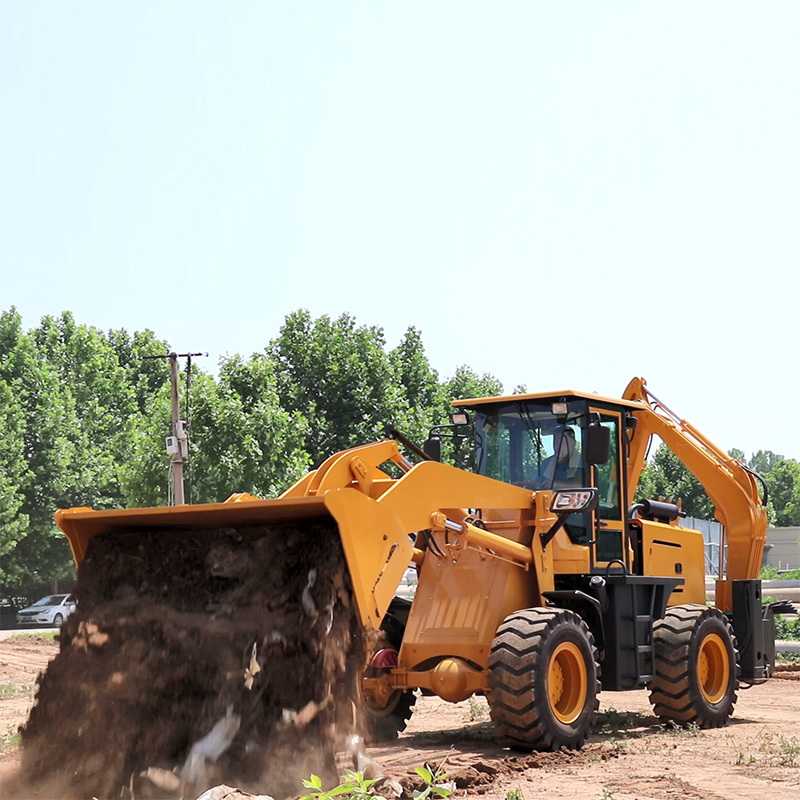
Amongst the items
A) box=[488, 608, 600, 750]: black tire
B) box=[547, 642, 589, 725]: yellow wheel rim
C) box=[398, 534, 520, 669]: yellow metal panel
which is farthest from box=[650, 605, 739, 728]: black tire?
box=[398, 534, 520, 669]: yellow metal panel

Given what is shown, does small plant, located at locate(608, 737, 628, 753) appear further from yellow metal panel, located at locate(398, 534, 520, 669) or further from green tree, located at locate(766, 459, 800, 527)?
green tree, located at locate(766, 459, 800, 527)

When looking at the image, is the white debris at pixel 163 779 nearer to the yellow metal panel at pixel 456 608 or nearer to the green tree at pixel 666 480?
the yellow metal panel at pixel 456 608

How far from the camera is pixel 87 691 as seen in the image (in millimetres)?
9125

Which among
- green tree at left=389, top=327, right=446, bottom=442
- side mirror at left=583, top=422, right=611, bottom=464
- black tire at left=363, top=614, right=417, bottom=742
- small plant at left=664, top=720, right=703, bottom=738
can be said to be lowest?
small plant at left=664, top=720, right=703, bottom=738

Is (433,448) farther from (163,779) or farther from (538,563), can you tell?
(163,779)

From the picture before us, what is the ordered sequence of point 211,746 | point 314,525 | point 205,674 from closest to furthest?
point 211,746
point 205,674
point 314,525

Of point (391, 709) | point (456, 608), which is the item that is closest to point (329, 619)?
point (456, 608)

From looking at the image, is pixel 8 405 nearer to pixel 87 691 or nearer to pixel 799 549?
pixel 87 691

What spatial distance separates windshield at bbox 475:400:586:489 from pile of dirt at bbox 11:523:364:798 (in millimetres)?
3655

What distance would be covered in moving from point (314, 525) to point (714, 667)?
5.77 m

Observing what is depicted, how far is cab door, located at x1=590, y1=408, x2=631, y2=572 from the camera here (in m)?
12.6

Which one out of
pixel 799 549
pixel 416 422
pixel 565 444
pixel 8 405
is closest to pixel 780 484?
pixel 799 549

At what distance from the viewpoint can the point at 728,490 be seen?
14.8 meters

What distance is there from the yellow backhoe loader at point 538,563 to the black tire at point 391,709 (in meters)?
0.02
